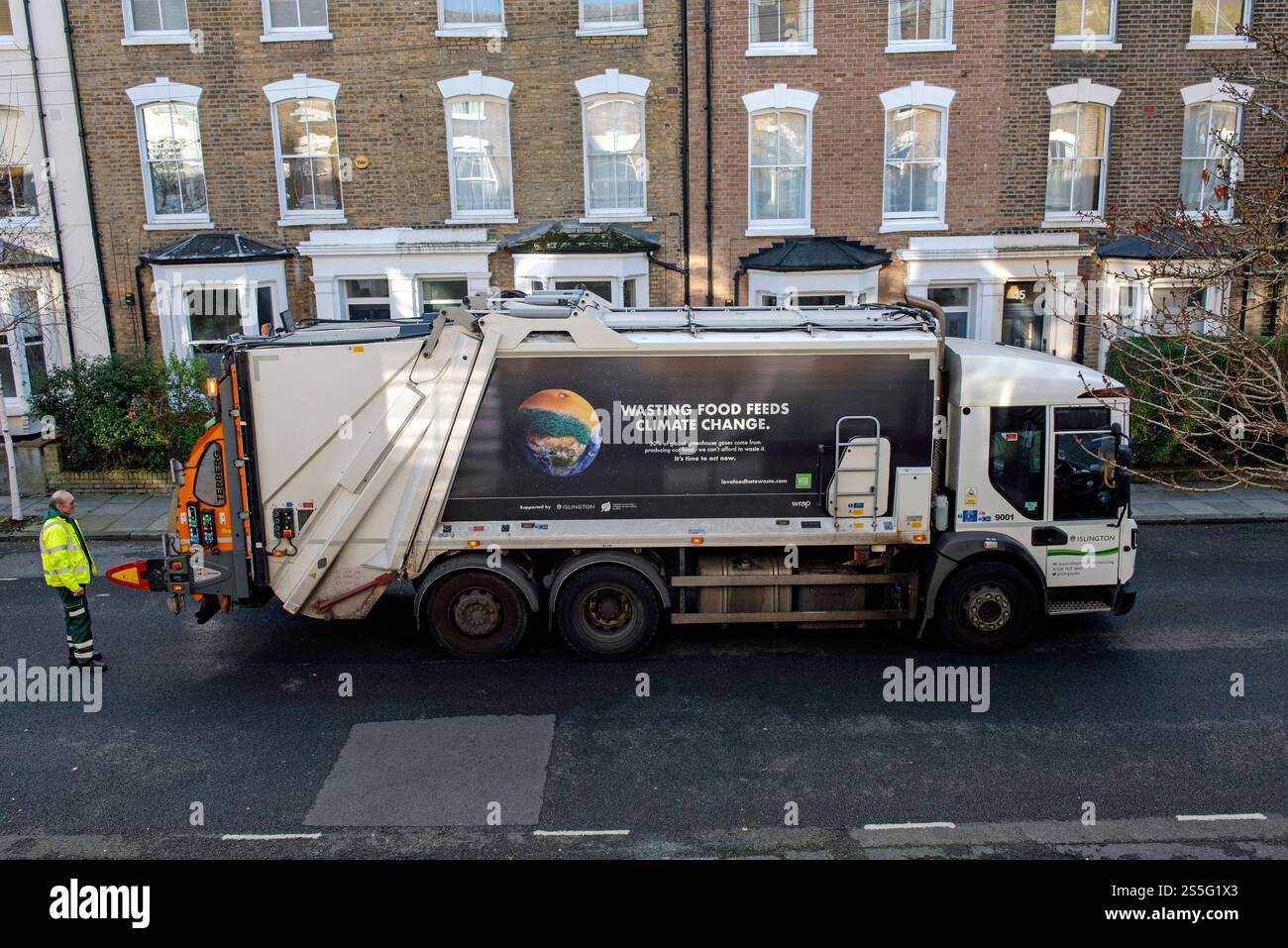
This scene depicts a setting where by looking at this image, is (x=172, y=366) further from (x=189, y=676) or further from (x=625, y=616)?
(x=625, y=616)

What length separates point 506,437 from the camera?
9.05m

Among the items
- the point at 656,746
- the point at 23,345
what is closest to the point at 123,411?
the point at 23,345

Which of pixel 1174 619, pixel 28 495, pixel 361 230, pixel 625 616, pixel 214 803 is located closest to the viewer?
pixel 214 803

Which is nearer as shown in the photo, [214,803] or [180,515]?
[214,803]

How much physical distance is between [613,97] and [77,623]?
40.1 ft

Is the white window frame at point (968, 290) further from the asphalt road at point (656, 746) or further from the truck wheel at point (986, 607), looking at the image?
the truck wheel at point (986, 607)

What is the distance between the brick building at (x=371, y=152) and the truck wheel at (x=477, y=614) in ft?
30.1

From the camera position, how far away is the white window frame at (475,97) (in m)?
17.4

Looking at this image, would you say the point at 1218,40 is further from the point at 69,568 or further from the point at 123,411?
the point at 123,411

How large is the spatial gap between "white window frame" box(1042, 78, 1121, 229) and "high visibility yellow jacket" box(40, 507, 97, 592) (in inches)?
616

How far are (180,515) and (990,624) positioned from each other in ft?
24.3

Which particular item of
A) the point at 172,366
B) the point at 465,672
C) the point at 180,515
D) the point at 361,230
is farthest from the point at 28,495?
the point at 465,672

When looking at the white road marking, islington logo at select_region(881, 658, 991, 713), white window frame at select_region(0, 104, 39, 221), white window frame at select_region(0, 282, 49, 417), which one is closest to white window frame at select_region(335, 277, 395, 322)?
white window frame at select_region(0, 282, 49, 417)

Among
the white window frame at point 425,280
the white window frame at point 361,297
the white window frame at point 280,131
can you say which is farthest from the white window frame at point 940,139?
the white window frame at point 280,131
